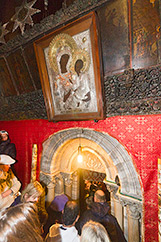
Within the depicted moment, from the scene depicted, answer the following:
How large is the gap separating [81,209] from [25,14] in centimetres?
556

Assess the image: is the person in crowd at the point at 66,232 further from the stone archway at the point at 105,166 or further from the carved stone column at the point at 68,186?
the carved stone column at the point at 68,186

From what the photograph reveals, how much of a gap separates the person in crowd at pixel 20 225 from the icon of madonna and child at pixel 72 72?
2114 mm

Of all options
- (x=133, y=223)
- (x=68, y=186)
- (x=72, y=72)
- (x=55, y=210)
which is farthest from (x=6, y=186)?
(x=72, y=72)

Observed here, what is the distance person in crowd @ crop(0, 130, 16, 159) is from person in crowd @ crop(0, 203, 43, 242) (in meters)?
3.52

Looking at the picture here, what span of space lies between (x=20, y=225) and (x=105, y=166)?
→ 7.11ft

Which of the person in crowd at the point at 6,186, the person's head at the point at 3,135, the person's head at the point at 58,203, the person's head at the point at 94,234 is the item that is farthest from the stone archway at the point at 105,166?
the person's head at the point at 3,135

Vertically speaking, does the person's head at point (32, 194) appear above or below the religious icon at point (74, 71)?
below

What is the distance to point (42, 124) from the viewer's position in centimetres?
412

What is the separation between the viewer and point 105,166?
3.24 m

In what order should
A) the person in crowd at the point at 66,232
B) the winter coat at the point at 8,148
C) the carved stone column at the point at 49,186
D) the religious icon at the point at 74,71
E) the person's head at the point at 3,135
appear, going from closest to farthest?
the person in crowd at the point at 66,232, the religious icon at the point at 74,71, the carved stone column at the point at 49,186, the winter coat at the point at 8,148, the person's head at the point at 3,135

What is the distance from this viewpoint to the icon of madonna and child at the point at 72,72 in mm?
2773

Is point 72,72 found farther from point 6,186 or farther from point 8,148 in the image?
point 8,148

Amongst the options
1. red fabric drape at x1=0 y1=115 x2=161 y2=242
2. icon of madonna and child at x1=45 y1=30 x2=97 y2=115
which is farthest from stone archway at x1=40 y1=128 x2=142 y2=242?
icon of madonna and child at x1=45 y1=30 x2=97 y2=115

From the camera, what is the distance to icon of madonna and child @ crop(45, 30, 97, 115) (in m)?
2.77
